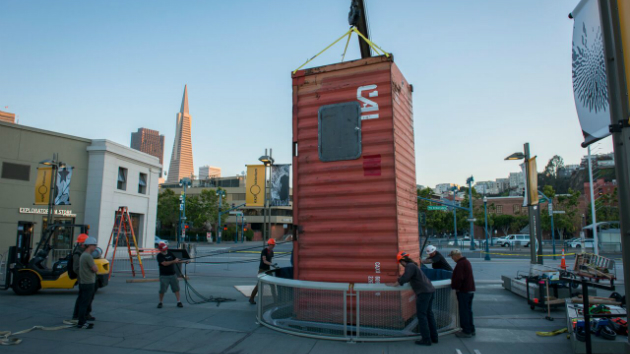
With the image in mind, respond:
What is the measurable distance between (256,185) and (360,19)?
6.16m

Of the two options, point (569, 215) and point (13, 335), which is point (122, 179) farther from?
point (569, 215)

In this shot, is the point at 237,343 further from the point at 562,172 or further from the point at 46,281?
the point at 562,172

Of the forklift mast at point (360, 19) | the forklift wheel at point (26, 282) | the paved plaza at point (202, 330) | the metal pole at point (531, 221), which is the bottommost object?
the paved plaza at point (202, 330)

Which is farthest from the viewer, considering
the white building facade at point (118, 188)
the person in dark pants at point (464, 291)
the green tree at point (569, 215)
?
the green tree at point (569, 215)

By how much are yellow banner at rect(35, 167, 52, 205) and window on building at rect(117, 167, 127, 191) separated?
8.88 m

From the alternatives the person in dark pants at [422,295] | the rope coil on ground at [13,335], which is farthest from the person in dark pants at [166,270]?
the person in dark pants at [422,295]

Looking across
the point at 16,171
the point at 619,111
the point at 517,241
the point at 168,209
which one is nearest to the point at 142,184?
the point at 16,171

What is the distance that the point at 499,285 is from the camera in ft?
42.1

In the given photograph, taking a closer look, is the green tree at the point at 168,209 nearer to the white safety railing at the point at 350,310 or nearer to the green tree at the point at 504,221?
the green tree at the point at 504,221

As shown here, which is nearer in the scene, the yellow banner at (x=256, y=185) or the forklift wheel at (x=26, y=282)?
the forklift wheel at (x=26, y=282)

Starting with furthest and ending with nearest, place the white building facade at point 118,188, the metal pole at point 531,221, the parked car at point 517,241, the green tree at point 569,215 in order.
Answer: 1. the green tree at point 569,215
2. the parked car at point 517,241
3. the white building facade at point 118,188
4. the metal pole at point 531,221

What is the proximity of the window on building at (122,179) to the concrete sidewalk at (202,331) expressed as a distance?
1457 cm

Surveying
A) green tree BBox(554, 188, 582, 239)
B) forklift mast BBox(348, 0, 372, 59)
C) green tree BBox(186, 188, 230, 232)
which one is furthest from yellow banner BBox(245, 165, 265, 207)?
green tree BBox(186, 188, 230, 232)

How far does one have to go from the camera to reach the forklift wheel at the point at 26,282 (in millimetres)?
10609
